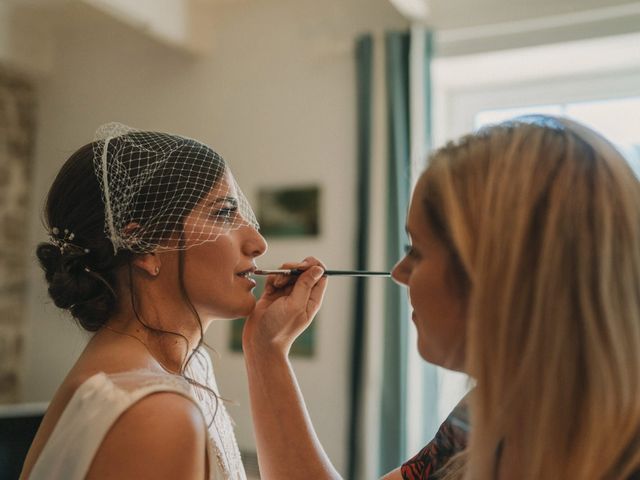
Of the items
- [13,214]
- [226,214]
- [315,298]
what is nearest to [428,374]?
[315,298]

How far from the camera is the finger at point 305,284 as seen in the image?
144cm

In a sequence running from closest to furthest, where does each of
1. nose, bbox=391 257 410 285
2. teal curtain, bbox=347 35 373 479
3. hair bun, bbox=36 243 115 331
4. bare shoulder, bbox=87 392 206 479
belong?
bare shoulder, bbox=87 392 206 479, nose, bbox=391 257 410 285, hair bun, bbox=36 243 115 331, teal curtain, bbox=347 35 373 479

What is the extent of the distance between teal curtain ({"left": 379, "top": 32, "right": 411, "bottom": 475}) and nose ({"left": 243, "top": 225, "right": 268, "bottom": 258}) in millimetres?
1265

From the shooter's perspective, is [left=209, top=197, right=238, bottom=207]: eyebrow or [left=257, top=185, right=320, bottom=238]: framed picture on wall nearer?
[left=209, top=197, right=238, bottom=207]: eyebrow

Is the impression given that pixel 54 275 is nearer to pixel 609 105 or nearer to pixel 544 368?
pixel 544 368

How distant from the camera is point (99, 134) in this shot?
1.33m

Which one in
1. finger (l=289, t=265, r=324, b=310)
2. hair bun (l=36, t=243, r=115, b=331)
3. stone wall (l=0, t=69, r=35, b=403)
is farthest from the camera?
stone wall (l=0, t=69, r=35, b=403)

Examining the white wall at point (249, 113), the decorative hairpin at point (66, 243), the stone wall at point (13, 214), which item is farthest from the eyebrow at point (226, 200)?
the stone wall at point (13, 214)

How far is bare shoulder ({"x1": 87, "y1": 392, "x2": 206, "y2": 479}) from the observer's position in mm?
958

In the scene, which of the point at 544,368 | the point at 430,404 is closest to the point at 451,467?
the point at 544,368

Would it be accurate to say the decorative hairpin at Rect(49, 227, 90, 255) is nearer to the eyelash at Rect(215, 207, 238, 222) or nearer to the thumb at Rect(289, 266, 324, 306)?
the eyelash at Rect(215, 207, 238, 222)

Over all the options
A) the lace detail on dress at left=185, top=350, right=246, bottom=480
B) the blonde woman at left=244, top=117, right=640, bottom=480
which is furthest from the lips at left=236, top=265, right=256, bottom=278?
the blonde woman at left=244, top=117, right=640, bottom=480

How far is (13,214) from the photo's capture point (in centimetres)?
361

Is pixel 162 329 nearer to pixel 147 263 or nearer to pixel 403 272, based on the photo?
pixel 147 263
